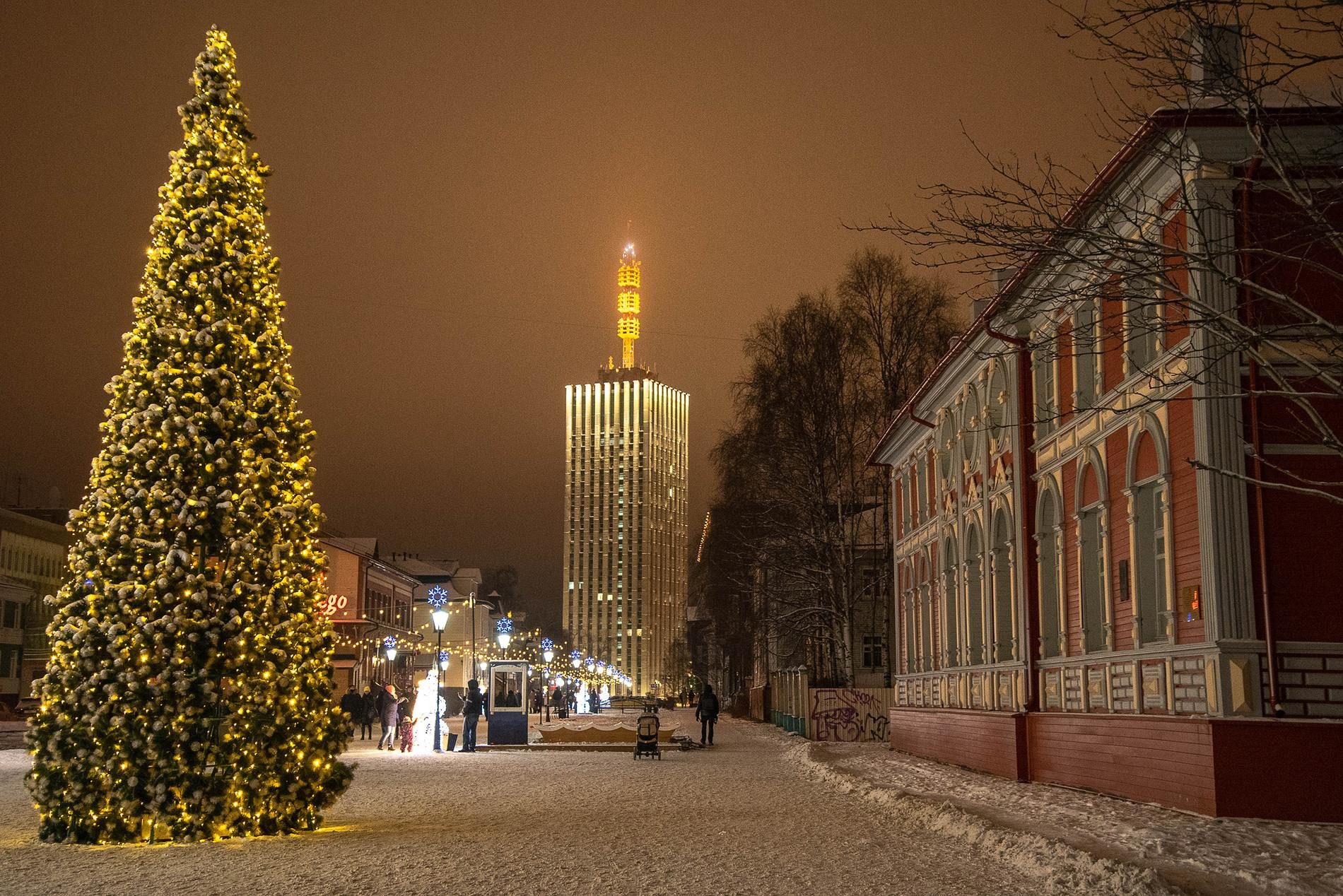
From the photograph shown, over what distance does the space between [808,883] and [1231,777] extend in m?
5.59

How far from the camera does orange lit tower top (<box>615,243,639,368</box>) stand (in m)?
181

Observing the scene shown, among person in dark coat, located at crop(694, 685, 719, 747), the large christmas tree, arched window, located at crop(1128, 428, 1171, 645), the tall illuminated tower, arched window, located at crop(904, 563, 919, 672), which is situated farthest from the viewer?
the tall illuminated tower

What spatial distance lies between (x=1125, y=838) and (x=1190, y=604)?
3.77 metres

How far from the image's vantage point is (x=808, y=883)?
1059 cm

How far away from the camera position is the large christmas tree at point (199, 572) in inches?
496

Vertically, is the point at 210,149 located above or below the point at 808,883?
above

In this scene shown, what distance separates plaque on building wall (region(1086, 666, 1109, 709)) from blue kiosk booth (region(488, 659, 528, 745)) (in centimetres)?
1975

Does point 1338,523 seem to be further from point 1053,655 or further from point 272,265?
point 272,265

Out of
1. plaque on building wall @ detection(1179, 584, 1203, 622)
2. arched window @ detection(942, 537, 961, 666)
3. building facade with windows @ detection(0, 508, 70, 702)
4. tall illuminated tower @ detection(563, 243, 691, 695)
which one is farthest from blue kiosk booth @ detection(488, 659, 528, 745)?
tall illuminated tower @ detection(563, 243, 691, 695)

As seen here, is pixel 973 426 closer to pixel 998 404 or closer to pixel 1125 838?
pixel 998 404

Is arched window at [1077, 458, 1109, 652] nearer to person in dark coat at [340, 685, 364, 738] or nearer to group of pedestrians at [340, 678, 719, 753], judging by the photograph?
group of pedestrians at [340, 678, 719, 753]

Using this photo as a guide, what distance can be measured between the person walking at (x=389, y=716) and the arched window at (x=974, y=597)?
14491 millimetres

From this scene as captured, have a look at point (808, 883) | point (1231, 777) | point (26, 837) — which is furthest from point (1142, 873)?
point (26, 837)

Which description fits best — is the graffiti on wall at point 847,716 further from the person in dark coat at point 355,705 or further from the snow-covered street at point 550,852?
the snow-covered street at point 550,852
